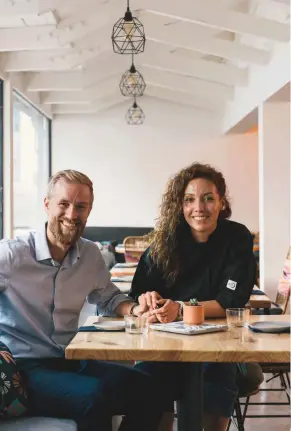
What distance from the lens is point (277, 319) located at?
9.27 feet

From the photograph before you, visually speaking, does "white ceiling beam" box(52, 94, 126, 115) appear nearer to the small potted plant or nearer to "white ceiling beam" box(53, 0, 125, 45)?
"white ceiling beam" box(53, 0, 125, 45)

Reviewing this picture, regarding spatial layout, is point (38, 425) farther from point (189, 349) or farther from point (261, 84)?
point (261, 84)

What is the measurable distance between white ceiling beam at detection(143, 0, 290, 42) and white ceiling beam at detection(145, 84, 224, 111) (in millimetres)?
4557

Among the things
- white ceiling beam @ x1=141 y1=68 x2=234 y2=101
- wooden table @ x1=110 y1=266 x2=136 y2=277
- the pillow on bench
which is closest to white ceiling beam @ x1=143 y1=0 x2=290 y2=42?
wooden table @ x1=110 y1=266 x2=136 y2=277

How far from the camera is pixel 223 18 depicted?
6562mm

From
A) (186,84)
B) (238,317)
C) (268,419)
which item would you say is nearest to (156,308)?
(238,317)

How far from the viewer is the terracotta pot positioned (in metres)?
2.61

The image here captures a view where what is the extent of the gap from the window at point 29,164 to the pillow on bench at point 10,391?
770 cm

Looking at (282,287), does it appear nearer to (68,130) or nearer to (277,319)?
(277,319)

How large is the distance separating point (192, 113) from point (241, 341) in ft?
32.1

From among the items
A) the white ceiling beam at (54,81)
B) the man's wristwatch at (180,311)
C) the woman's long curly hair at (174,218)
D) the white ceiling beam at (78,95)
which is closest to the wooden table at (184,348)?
the man's wristwatch at (180,311)

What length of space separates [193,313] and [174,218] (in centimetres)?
62

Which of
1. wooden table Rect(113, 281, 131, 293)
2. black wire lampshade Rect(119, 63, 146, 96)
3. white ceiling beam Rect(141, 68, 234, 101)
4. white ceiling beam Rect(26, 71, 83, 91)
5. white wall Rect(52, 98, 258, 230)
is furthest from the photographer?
white wall Rect(52, 98, 258, 230)

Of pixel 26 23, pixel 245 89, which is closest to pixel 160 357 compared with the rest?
pixel 26 23
